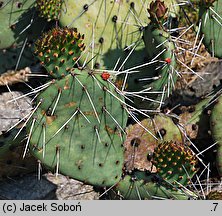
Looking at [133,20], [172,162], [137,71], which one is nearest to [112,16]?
[133,20]

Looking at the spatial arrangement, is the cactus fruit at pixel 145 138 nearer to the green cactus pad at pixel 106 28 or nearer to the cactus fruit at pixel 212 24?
the green cactus pad at pixel 106 28

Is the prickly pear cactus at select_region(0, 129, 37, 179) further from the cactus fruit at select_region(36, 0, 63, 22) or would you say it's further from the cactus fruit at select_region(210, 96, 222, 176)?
the cactus fruit at select_region(210, 96, 222, 176)

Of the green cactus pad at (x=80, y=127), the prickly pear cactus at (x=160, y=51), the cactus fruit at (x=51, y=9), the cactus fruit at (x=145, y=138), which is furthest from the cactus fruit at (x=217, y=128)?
the cactus fruit at (x=51, y=9)

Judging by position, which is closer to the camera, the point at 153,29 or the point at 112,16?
the point at 153,29

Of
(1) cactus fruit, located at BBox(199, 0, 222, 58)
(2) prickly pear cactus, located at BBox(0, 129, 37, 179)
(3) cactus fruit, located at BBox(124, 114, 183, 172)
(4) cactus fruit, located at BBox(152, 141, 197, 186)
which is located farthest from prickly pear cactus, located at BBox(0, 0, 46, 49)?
(4) cactus fruit, located at BBox(152, 141, 197, 186)

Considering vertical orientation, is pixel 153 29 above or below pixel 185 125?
above

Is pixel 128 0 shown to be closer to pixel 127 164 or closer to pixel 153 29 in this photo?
pixel 153 29
